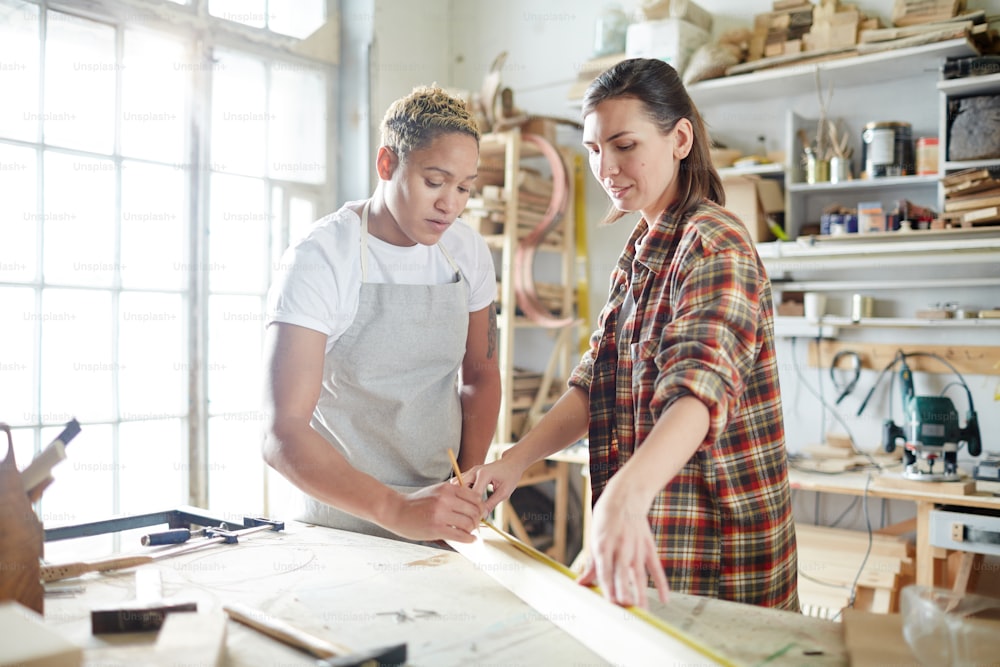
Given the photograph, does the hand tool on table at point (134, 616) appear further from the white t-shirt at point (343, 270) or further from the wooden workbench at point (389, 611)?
the white t-shirt at point (343, 270)

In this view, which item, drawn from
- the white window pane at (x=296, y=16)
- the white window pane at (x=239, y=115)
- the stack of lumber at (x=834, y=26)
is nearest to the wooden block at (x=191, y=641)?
the white window pane at (x=239, y=115)

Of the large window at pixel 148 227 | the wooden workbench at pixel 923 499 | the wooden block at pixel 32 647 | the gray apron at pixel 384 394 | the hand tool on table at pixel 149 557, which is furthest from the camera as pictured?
the large window at pixel 148 227

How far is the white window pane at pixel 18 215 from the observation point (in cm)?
301

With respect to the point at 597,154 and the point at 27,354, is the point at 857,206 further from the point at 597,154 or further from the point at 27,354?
the point at 27,354

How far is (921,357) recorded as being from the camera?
3.44 meters

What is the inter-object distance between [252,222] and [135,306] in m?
0.69

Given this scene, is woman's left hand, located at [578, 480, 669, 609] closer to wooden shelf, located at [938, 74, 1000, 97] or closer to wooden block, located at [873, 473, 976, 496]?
wooden block, located at [873, 473, 976, 496]

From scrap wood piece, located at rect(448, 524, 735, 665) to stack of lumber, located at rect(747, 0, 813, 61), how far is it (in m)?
2.82

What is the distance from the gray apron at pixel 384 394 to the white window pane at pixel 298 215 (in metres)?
2.31

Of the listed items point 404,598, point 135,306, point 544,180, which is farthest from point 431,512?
point 544,180

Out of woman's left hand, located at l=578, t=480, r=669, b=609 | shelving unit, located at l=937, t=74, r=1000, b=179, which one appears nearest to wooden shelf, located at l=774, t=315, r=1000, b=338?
shelving unit, located at l=937, t=74, r=1000, b=179

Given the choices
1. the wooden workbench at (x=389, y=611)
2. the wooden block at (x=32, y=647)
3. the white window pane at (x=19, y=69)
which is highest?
the white window pane at (x=19, y=69)

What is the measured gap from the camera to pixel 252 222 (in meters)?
3.87

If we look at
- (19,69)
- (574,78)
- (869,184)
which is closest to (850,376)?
(869,184)
